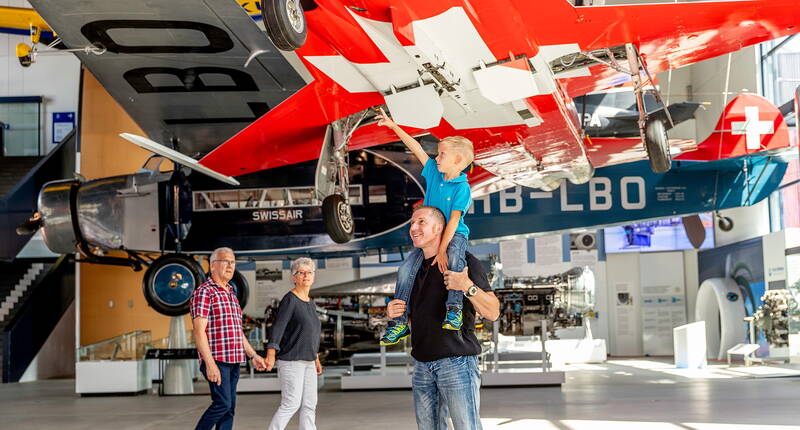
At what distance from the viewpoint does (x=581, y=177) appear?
9016 mm

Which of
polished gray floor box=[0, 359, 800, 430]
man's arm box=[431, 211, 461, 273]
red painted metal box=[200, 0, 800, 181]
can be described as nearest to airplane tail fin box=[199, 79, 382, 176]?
red painted metal box=[200, 0, 800, 181]

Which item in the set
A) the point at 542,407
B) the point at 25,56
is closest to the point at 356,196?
the point at 542,407

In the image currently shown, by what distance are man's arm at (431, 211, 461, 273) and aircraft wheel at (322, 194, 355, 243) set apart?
3836 mm

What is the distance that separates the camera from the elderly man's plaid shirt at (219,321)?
4496 mm

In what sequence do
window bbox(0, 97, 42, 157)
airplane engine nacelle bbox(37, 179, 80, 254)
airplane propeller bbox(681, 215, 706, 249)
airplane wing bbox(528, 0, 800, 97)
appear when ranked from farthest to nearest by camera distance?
1. window bbox(0, 97, 42, 157)
2. airplane propeller bbox(681, 215, 706, 249)
3. airplane engine nacelle bbox(37, 179, 80, 254)
4. airplane wing bbox(528, 0, 800, 97)

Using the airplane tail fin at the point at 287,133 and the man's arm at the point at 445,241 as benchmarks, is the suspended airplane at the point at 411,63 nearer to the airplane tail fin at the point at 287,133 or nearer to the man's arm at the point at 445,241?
the airplane tail fin at the point at 287,133

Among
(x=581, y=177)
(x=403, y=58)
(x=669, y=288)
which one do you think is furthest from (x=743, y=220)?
(x=403, y=58)

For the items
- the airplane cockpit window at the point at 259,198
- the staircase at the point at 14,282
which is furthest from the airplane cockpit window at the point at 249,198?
the staircase at the point at 14,282

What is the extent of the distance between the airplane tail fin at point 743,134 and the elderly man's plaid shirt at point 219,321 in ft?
24.1

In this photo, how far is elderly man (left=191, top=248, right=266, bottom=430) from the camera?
14.5ft

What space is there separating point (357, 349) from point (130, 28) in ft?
20.4

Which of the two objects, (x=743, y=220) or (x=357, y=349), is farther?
(x=743, y=220)

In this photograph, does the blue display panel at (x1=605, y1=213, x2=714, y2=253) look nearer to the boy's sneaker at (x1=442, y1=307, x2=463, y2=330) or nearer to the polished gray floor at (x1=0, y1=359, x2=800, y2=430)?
the polished gray floor at (x1=0, y1=359, x2=800, y2=430)

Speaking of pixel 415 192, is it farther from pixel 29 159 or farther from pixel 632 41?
pixel 29 159
